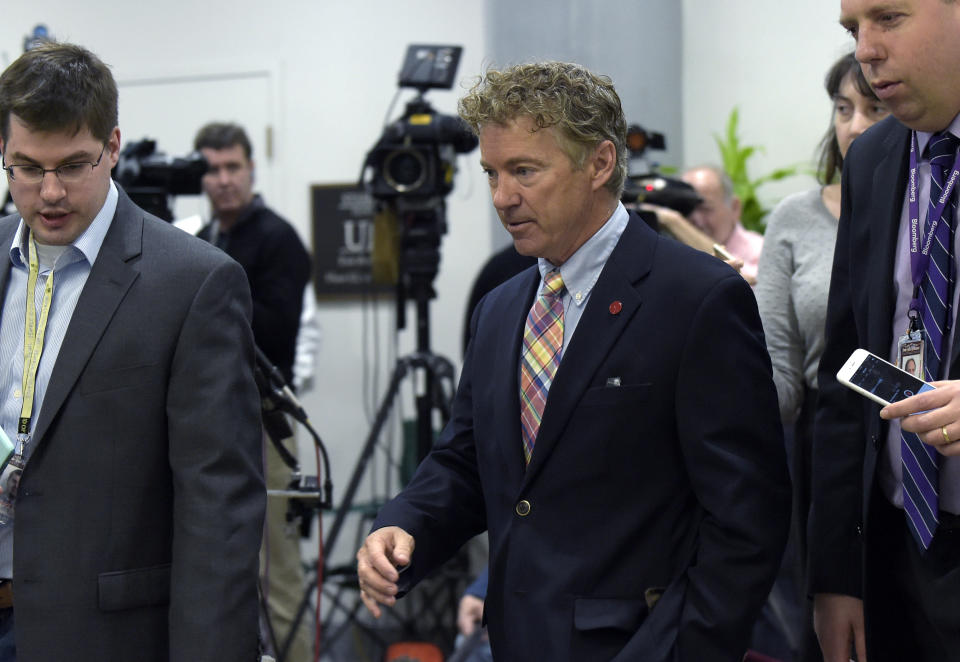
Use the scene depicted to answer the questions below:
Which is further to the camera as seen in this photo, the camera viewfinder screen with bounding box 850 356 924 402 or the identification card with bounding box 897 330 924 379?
the identification card with bounding box 897 330 924 379

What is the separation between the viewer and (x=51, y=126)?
6.48 feet

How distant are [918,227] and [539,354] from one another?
23.5 inches

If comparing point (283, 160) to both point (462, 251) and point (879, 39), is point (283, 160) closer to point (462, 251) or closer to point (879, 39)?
point (462, 251)

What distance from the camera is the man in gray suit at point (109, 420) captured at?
1911 millimetres

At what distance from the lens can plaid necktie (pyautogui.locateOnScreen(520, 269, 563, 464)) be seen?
1.87m

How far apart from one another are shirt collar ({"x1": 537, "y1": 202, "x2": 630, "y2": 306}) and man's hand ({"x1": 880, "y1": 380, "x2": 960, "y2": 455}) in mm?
551

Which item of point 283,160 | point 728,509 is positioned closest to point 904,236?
point 728,509

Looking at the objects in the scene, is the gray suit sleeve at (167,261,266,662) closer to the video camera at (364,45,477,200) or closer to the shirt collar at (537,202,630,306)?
the shirt collar at (537,202,630,306)

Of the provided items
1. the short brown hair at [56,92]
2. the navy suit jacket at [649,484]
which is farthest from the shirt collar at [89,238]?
the navy suit jacket at [649,484]

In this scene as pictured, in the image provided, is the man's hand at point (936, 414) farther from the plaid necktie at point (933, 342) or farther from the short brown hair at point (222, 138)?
the short brown hair at point (222, 138)

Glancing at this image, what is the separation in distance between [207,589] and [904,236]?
3.95 ft

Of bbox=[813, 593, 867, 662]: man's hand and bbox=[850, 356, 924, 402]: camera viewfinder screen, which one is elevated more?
bbox=[850, 356, 924, 402]: camera viewfinder screen

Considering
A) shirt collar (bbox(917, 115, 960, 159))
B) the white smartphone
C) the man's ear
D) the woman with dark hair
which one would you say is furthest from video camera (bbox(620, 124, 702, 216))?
the white smartphone

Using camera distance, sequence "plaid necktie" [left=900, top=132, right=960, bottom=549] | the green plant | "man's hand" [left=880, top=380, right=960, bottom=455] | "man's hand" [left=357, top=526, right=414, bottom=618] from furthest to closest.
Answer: the green plant < "man's hand" [left=357, top=526, right=414, bottom=618] < "plaid necktie" [left=900, top=132, right=960, bottom=549] < "man's hand" [left=880, top=380, right=960, bottom=455]
